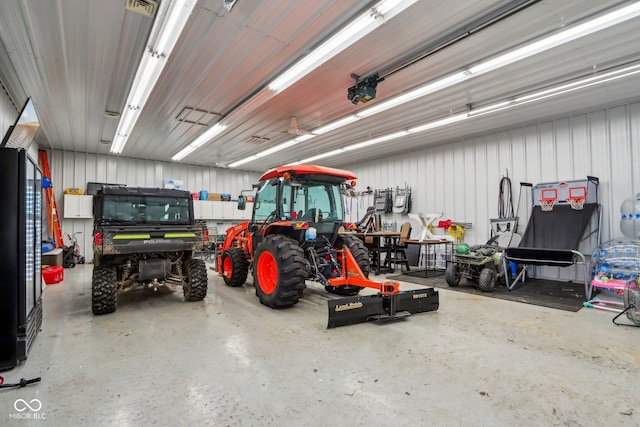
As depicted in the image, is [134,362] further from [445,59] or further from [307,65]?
[445,59]

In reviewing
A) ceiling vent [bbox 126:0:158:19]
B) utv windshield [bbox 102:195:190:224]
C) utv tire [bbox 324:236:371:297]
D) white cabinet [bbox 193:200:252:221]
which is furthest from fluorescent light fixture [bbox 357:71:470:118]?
white cabinet [bbox 193:200:252:221]

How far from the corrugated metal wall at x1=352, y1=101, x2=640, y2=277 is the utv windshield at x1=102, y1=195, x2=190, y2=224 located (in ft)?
19.2

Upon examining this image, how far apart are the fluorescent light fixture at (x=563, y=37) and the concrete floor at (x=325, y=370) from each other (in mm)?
3200

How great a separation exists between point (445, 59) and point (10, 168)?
183 inches

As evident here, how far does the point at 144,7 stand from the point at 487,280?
6.02 m

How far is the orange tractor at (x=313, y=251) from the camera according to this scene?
11.2 ft

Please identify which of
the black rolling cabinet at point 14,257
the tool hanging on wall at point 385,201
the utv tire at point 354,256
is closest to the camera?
the black rolling cabinet at point 14,257

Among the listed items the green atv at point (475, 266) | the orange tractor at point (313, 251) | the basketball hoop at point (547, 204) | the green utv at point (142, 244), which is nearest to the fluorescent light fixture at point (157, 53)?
the green utv at point (142, 244)

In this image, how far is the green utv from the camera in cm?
357

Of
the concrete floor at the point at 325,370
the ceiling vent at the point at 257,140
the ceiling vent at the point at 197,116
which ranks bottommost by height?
the concrete floor at the point at 325,370


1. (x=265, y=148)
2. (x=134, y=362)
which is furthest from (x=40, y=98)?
(x=134, y=362)

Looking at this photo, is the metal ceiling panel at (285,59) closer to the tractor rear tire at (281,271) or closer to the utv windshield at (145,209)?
the utv windshield at (145,209)

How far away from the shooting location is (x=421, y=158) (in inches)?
331

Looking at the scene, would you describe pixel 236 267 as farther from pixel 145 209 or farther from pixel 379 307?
pixel 379 307
